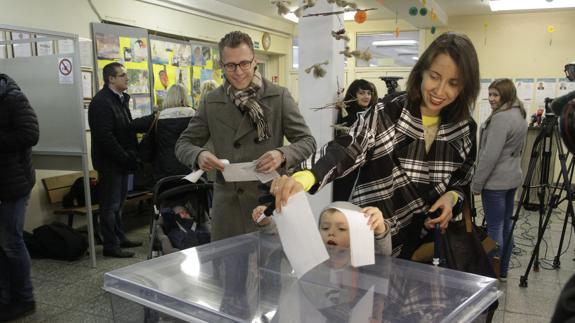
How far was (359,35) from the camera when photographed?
328 inches

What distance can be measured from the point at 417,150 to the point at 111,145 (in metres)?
2.93

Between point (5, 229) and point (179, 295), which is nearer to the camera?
point (179, 295)

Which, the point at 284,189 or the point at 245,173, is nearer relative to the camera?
the point at 284,189

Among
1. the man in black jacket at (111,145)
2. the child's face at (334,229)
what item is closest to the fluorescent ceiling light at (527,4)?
the man in black jacket at (111,145)

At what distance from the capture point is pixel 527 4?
6434mm

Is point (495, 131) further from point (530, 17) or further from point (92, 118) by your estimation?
point (530, 17)

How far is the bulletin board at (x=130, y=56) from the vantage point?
4.79m

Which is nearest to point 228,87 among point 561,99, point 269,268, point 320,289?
point 269,268

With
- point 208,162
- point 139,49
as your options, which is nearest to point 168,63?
point 139,49

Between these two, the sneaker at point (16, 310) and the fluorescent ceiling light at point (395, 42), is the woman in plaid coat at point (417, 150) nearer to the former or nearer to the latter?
the sneaker at point (16, 310)

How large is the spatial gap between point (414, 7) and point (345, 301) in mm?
5257

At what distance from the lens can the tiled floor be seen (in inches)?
112

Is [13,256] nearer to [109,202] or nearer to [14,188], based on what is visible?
[14,188]

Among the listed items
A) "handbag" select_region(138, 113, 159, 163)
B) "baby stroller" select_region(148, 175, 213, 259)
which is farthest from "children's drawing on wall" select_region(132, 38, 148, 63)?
"baby stroller" select_region(148, 175, 213, 259)
